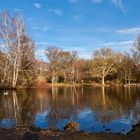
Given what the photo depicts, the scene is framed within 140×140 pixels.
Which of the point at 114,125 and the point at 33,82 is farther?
the point at 33,82

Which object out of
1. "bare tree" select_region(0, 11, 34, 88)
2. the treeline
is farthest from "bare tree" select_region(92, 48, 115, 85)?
"bare tree" select_region(0, 11, 34, 88)

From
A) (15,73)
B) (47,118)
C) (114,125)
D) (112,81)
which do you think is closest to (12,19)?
(15,73)

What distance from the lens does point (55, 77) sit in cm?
9044

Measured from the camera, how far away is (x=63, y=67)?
92438mm

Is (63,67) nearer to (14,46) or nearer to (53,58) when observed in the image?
(53,58)

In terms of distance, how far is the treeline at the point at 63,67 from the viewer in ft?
177

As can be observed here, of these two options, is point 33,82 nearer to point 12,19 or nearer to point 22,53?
point 22,53

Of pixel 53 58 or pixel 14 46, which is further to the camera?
pixel 53 58

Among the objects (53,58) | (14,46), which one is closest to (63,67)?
(53,58)

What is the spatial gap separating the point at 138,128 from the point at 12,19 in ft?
140

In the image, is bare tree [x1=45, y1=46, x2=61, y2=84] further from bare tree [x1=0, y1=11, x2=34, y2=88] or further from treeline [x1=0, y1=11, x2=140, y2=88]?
bare tree [x1=0, y1=11, x2=34, y2=88]

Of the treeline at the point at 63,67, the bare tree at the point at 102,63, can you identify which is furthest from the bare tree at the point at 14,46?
the bare tree at the point at 102,63

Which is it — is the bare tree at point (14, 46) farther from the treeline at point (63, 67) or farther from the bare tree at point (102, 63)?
the bare tree at point (102, 63)

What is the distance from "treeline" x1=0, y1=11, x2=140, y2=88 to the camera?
54.0m
